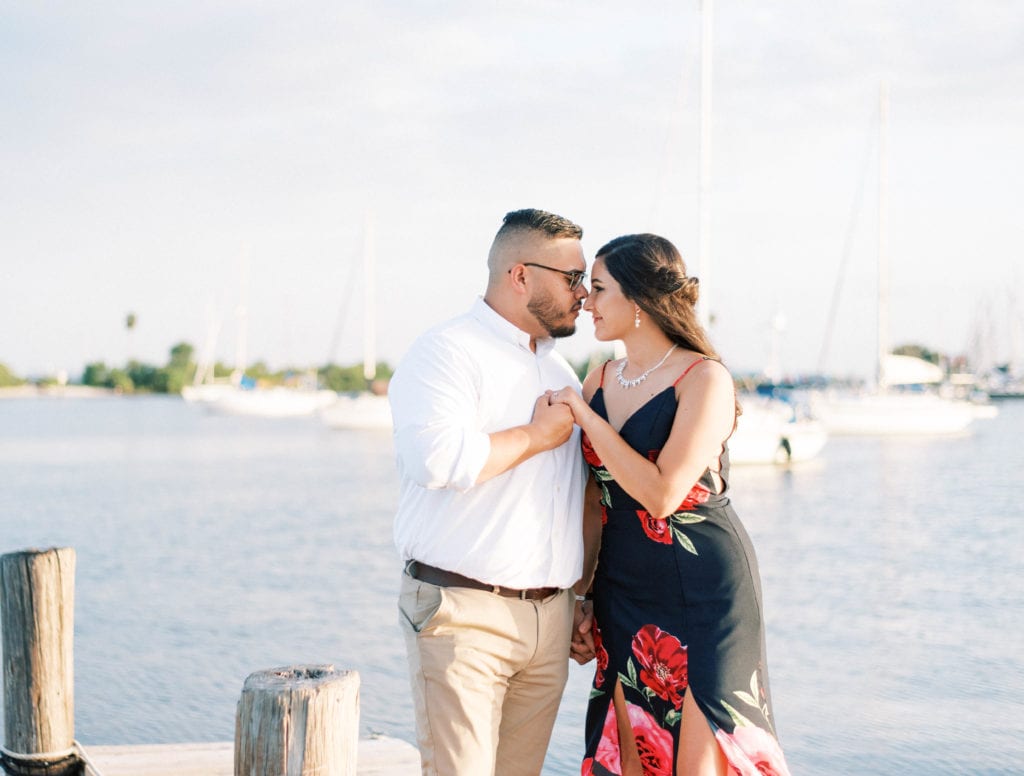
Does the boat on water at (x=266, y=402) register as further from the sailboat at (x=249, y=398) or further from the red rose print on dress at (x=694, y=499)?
the red rose print on dress at (x=694, y=499)

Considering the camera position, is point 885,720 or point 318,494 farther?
point 318,494

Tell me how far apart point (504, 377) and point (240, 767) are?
1.19 m

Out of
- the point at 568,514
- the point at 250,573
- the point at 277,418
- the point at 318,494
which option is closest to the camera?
the point at 568,514

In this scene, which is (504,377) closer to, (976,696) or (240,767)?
(240,767)

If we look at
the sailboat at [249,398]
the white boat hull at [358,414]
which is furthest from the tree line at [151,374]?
the white boat hull at [358,414]

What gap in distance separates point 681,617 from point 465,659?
60 cm

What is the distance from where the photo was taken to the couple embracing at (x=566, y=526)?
2992 mm

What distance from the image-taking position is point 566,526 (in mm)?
3141

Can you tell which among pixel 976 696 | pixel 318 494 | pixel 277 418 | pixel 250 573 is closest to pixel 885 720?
pixel 976 696

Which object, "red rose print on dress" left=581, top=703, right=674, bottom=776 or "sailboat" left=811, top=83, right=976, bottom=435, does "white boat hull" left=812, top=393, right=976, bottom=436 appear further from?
"red rose print on dress" left=581, top=703, right=674, bottom=776

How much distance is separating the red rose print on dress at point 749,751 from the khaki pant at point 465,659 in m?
0.54

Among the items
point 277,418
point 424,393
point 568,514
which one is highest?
point 424,393

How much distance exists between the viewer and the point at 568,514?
10.4 feet

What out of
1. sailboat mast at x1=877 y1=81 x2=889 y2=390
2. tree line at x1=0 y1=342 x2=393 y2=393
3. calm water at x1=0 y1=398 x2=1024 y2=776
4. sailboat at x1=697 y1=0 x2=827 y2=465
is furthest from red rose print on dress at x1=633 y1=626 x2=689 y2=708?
tree line at x1=0 y1=342 x2=393 y2=393
